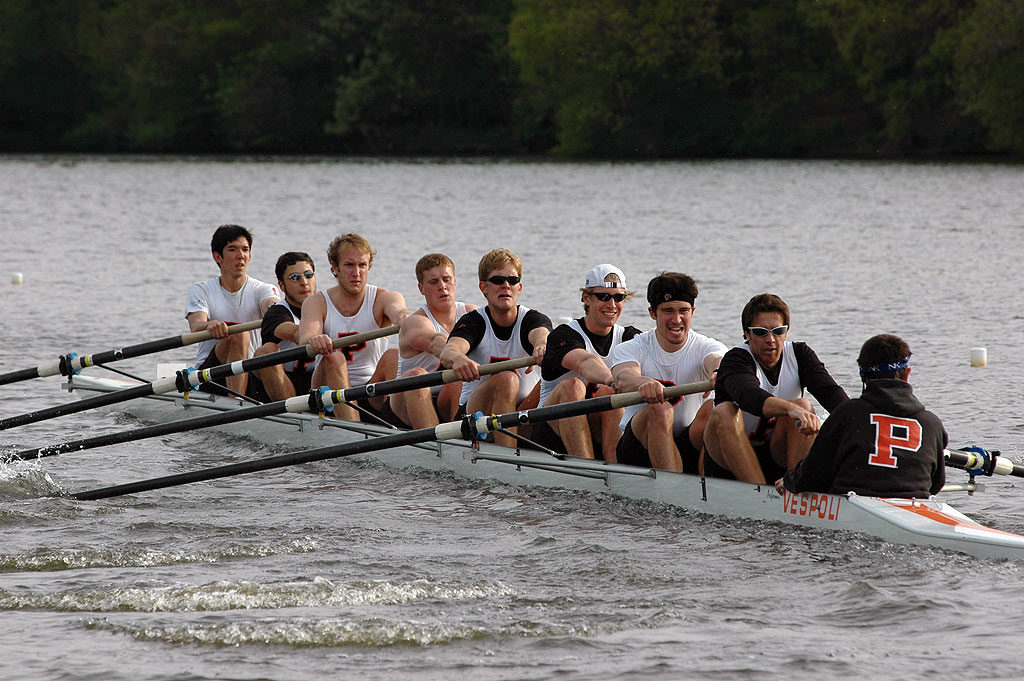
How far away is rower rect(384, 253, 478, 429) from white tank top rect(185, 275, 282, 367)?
1.95 m

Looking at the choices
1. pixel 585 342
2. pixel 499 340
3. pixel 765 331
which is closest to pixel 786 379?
pixel 765 331

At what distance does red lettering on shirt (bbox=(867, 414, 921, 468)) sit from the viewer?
21.9ft

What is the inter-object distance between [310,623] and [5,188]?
41.7 m

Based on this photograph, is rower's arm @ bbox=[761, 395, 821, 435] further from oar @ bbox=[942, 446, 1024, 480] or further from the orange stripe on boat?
oar @ bbox=[942, 446, 1024, 480]

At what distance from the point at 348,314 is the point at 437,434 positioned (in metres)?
2.18

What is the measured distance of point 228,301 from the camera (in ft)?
36.2

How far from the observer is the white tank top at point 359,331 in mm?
9945

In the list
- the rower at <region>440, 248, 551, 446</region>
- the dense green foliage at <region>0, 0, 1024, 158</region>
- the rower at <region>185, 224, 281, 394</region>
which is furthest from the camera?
the dense green foliage at <region>0, 0, 1024, 158</region>

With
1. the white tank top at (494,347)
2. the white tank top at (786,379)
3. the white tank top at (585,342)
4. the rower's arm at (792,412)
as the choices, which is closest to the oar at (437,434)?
the white tank top at (786,379)

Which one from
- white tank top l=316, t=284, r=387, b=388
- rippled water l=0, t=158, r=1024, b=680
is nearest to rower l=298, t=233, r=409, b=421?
white tank top l=316, t=284, r=387, b=388

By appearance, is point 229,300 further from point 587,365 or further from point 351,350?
point 587,365

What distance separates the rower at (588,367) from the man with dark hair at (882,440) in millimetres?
1462

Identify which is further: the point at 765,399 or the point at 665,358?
the point at 665,358

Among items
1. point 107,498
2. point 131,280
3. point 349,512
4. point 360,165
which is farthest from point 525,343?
point 360,165
